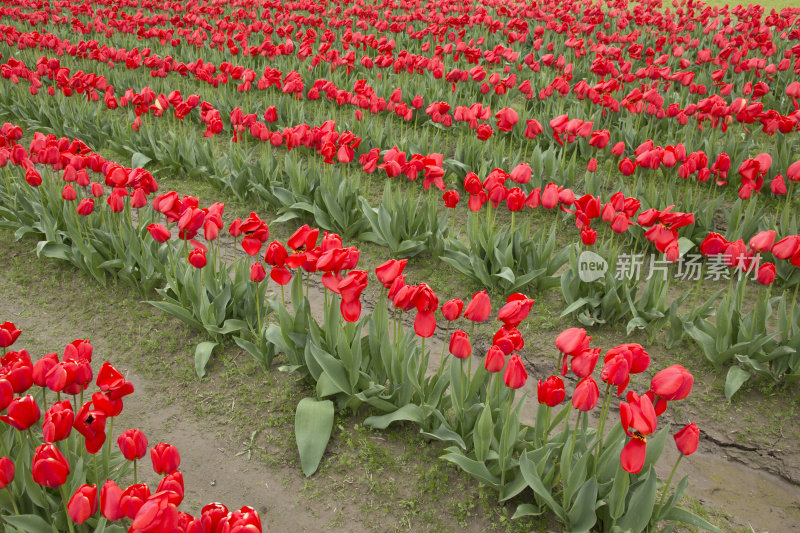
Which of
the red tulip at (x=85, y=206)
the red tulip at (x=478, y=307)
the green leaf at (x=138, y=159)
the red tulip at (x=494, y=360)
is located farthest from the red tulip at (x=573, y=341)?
the green leaf at (x=138, y=159)

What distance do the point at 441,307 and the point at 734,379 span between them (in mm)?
1750

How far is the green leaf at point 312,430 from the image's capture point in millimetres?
3215

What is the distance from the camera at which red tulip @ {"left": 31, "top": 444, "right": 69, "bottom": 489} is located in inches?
77.7

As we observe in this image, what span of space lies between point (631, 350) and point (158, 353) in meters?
3.05

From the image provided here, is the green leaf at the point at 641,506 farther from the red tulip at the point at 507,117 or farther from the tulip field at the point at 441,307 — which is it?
the red tulip at the point at 507,117

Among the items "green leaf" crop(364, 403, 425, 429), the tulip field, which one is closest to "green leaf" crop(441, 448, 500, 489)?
the tulip field

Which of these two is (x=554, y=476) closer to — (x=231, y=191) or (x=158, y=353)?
(x=158, y=353)

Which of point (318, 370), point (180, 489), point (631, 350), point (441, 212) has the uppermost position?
point (631, 350)

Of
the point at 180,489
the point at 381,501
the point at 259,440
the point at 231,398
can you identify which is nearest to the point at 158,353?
the point at 231,398

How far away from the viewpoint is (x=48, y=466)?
197 centimetres

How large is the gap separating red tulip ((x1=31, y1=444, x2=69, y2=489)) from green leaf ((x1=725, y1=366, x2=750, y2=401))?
3412 mm

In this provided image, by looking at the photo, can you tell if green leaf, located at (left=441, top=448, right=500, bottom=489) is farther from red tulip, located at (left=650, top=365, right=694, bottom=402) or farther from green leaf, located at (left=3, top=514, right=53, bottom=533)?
green leaf, located at (left=3, top=514, right=53, bottom=533)

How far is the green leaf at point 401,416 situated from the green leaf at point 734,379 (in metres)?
1.85

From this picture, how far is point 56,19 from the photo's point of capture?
1170cm
